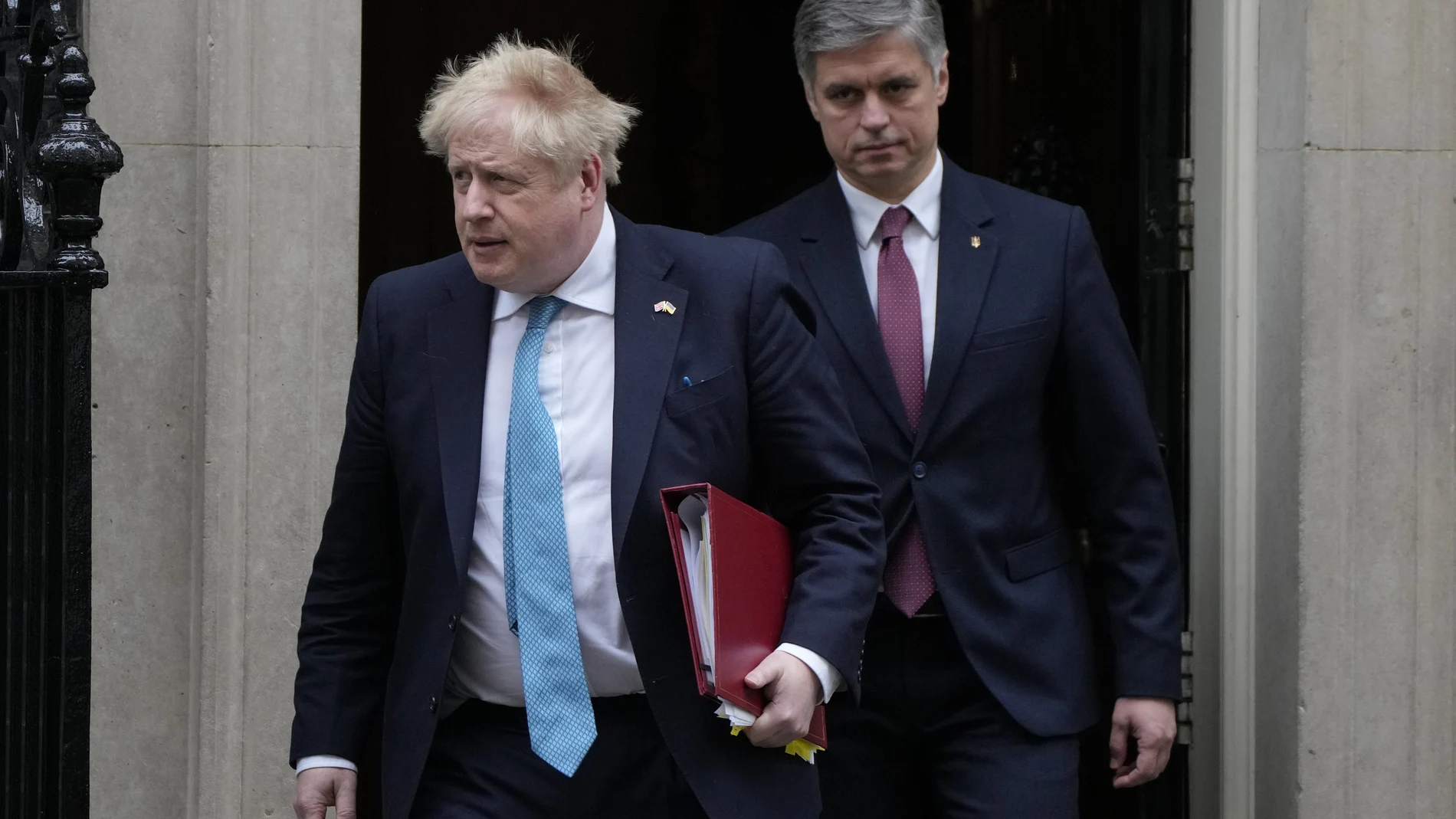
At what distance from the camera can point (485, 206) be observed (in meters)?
2.89

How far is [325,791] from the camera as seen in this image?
10.1 ft

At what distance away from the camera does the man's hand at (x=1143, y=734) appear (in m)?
3.66

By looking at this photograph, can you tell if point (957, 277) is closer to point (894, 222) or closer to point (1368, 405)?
point (894, 222)

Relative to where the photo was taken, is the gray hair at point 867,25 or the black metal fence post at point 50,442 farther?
the gray hair at point 867,25

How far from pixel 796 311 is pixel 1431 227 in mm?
1736

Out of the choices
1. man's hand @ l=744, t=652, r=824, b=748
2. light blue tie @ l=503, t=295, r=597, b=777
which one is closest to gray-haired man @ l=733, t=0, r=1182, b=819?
man's hand @ l=744, t=652, r=824, b=748

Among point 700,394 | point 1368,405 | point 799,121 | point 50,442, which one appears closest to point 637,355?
point 700,394

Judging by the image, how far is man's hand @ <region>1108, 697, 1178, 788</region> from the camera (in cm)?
366

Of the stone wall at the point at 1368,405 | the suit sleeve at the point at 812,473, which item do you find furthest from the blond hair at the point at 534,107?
the stone wall at the point at 1368,405

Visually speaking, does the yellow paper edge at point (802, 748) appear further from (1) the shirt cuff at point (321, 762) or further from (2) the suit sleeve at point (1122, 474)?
(2) the suit sleeve at point (1122, 474)

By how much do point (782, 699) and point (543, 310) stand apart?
734 mm

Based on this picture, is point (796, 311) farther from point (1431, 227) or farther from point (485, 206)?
point (1431, 227)

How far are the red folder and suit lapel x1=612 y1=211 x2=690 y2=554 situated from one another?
90 mm

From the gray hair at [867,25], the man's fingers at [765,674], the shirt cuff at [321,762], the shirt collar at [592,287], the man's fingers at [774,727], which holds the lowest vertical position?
the shirt cuff at [321,762]
